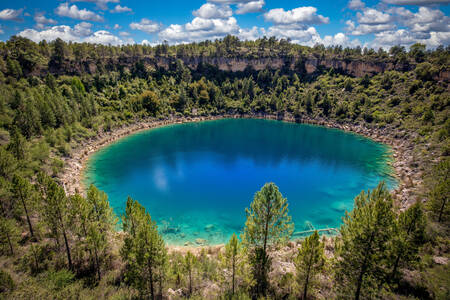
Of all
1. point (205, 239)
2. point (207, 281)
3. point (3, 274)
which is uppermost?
point (3, 274)

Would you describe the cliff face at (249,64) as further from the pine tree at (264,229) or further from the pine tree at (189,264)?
the pine tree at (189,264)

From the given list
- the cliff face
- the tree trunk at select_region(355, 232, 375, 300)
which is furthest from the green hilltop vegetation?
the cliff face

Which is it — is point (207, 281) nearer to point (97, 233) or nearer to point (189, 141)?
point (97, 233)

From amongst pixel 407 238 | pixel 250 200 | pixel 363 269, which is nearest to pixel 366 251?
pixel 363 269

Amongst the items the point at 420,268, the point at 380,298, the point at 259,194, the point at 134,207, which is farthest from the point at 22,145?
the point at 420,268

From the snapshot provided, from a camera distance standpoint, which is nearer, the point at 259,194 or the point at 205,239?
the point at 259,194

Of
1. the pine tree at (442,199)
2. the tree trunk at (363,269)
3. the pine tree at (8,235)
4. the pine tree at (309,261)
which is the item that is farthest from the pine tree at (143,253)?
the pine tree at (442,199)

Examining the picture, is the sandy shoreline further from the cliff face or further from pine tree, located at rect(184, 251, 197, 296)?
the cliff face
